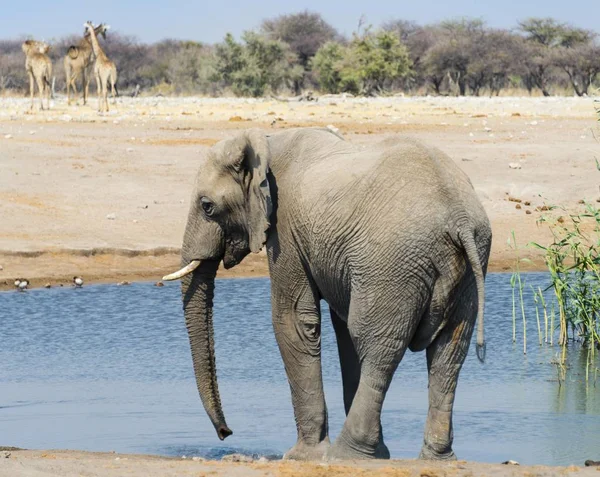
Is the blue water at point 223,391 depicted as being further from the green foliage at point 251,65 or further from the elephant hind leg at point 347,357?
the green foliage at point 251,65

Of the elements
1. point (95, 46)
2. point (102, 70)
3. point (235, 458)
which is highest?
point (95, 46)

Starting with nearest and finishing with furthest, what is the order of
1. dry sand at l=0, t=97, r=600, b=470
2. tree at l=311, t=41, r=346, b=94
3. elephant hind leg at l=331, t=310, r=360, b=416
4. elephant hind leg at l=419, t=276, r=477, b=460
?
elephant hind leg at l=419, t=276, r=477, b=460 < elephant hind leg at l=331, t=310, r=360, b=416 < dry sand at l=0, t=97, r=600, b=470 < tree at l=311, t=41, r=346, b=94

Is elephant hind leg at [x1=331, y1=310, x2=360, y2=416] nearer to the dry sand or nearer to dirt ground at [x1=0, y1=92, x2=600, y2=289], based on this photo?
the dry sand

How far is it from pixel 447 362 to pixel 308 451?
93cm

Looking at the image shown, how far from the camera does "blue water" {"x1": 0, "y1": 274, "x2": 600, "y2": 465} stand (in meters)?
6.71

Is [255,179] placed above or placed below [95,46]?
below

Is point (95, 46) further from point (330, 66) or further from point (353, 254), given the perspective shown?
point (353, 254)

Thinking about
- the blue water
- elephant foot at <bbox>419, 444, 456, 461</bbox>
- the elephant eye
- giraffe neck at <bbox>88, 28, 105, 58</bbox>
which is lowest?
the blue water

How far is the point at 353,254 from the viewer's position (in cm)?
516

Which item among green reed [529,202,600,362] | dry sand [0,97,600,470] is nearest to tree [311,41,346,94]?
dry sand [0,97,600,470]

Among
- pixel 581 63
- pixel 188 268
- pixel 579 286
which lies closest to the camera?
pixel 188 268

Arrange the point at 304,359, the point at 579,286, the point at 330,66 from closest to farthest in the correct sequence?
the point at 304,359
the point at 579,286
the point at 330,66

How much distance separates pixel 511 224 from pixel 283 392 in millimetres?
6761

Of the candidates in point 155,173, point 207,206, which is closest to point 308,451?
point 207,206
